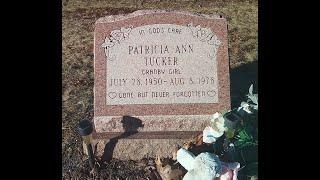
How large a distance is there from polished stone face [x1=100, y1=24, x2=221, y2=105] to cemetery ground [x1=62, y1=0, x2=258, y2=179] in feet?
1.94

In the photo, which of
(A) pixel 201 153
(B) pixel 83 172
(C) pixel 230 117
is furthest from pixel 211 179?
(B) pixel 83 172

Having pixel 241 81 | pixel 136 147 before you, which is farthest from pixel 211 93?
pixel 241 81

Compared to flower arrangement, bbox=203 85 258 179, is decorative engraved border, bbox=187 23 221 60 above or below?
above

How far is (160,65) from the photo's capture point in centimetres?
454

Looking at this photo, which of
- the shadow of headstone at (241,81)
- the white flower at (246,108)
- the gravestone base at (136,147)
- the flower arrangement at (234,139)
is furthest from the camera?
the shadow of headstone at (241,81)

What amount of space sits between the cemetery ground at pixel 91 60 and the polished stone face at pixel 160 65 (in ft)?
1.94

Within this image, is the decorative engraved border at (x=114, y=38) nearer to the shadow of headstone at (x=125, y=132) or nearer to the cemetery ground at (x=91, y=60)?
the shadow of headstone at (x=125, y=132)

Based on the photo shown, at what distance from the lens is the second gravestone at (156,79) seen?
4.51 m

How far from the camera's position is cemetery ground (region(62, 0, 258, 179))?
453 centimetres

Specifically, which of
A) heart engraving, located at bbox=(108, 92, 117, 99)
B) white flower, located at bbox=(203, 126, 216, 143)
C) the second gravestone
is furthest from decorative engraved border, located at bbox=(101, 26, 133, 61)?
white flower, located at bbox=(203, 126, 216, 143)

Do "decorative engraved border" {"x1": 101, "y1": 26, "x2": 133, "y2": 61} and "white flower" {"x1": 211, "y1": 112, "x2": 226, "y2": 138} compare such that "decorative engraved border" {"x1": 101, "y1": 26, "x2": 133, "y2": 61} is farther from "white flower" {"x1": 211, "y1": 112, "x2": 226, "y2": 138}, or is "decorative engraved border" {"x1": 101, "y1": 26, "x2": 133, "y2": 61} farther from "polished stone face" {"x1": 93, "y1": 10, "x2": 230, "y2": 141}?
"white flower" {"x1": 211, "y1": 112, "x2": 226, "y2": 138}

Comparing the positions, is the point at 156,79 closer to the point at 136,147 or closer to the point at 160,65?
the point at 160,65

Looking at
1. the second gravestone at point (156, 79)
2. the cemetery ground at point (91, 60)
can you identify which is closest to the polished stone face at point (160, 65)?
the second gravestone at point (156, 79)

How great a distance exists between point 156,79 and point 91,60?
1.59 meters
